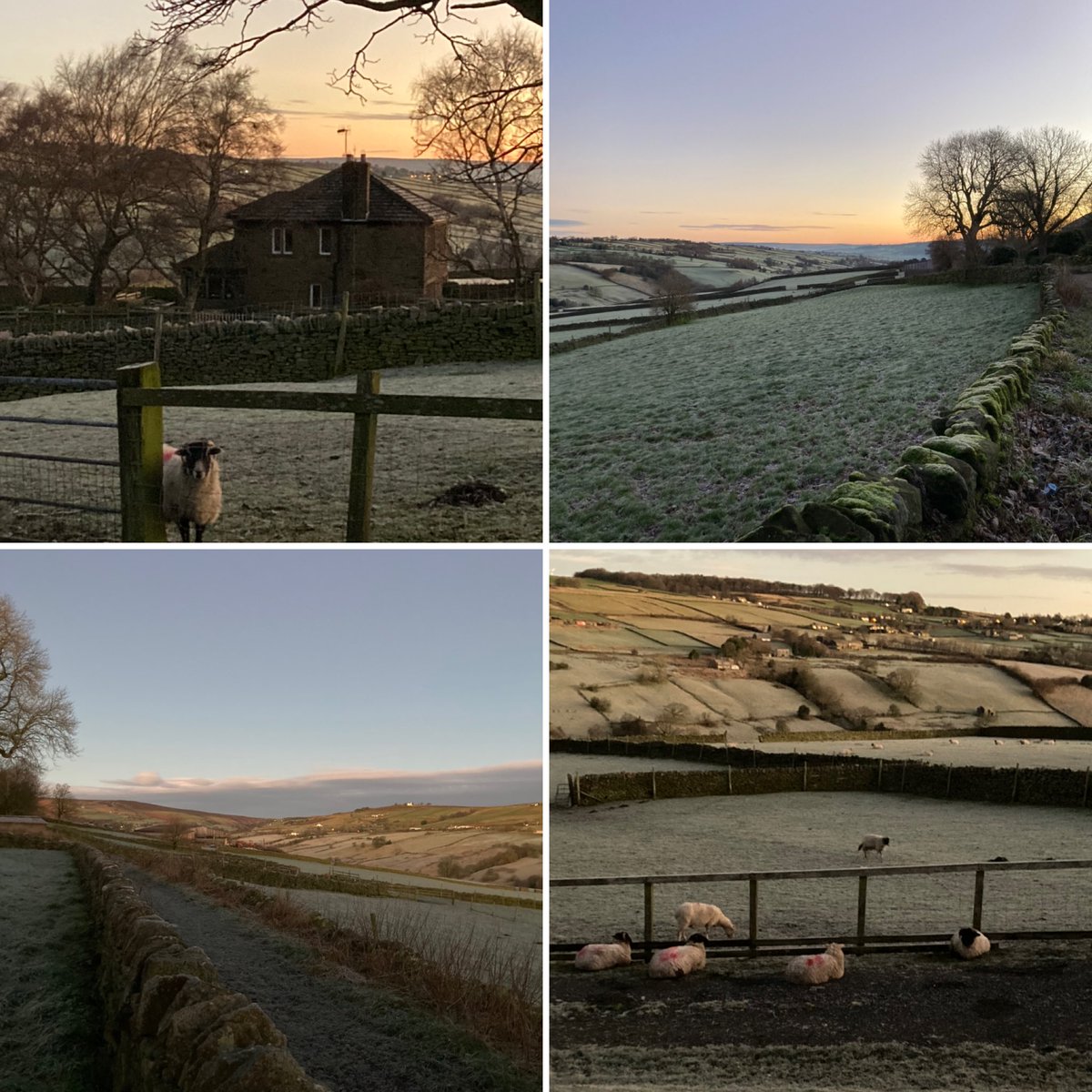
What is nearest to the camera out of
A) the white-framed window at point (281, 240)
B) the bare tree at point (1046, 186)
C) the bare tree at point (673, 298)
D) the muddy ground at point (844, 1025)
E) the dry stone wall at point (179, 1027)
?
the dry stone wall at point (179, 1027)

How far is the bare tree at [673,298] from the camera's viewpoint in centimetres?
435

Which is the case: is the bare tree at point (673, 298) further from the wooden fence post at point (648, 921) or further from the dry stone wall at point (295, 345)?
the wooden fence post at point (648, 921)

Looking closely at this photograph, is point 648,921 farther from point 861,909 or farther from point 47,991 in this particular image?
point 47,991

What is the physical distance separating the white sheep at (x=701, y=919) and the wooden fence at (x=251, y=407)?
1471mm

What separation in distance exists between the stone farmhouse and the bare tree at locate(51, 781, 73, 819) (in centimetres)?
373

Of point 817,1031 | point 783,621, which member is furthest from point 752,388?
point 817,1031

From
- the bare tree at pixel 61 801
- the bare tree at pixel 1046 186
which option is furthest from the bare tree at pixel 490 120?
the bare tree at pixel 61 801

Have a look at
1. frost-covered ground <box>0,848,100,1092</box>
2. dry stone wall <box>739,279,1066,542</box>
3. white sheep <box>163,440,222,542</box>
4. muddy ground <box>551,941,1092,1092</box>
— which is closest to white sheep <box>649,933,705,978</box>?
muddy ground <box>551,941,1092,1092</box>

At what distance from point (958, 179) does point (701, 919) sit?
123 inches

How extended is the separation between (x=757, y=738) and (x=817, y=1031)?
0.89m

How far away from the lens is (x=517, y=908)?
365cm

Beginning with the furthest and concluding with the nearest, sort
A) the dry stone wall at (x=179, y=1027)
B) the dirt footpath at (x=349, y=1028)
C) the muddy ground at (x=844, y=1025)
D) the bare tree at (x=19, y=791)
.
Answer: the bare tree at (x=19, y=791) < the dirt footpath at (x=349, y=1028) < the muddy ground at (x=844, y=1025) < the dry stone wall at (x=179, y=1027)

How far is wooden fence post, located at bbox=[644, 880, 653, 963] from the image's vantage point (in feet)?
10.3

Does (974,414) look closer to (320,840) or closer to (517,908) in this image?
(517,908)
